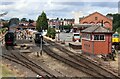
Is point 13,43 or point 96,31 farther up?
point 96,31

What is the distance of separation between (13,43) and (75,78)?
2747 cm

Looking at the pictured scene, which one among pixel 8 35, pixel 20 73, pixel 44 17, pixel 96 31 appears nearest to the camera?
pixel 20 73

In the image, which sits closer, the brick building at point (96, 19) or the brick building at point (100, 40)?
the brick building at point (100, 40)

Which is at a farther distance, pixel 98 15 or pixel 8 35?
pixel 98 15

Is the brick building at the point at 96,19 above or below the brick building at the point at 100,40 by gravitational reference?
below

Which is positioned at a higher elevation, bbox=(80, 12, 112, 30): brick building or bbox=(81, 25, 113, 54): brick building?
bbox=(81, 25, 113, 54): brick building

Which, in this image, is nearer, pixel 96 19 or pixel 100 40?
pixel 100 40

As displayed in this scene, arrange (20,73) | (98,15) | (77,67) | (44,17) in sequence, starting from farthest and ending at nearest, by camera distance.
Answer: (44,17) < (98,15) < (77,67) < (20,73)

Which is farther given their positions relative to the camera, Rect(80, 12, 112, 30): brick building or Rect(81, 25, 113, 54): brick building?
Rect(80, 12, 112, 30): brick building

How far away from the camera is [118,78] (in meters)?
20.2

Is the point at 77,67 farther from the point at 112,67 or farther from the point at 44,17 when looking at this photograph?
the point at 44,17

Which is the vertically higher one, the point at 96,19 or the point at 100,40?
the point at 100,40

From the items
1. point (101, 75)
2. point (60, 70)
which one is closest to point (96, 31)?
point (60, 70)

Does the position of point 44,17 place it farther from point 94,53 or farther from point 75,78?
point 75,78
